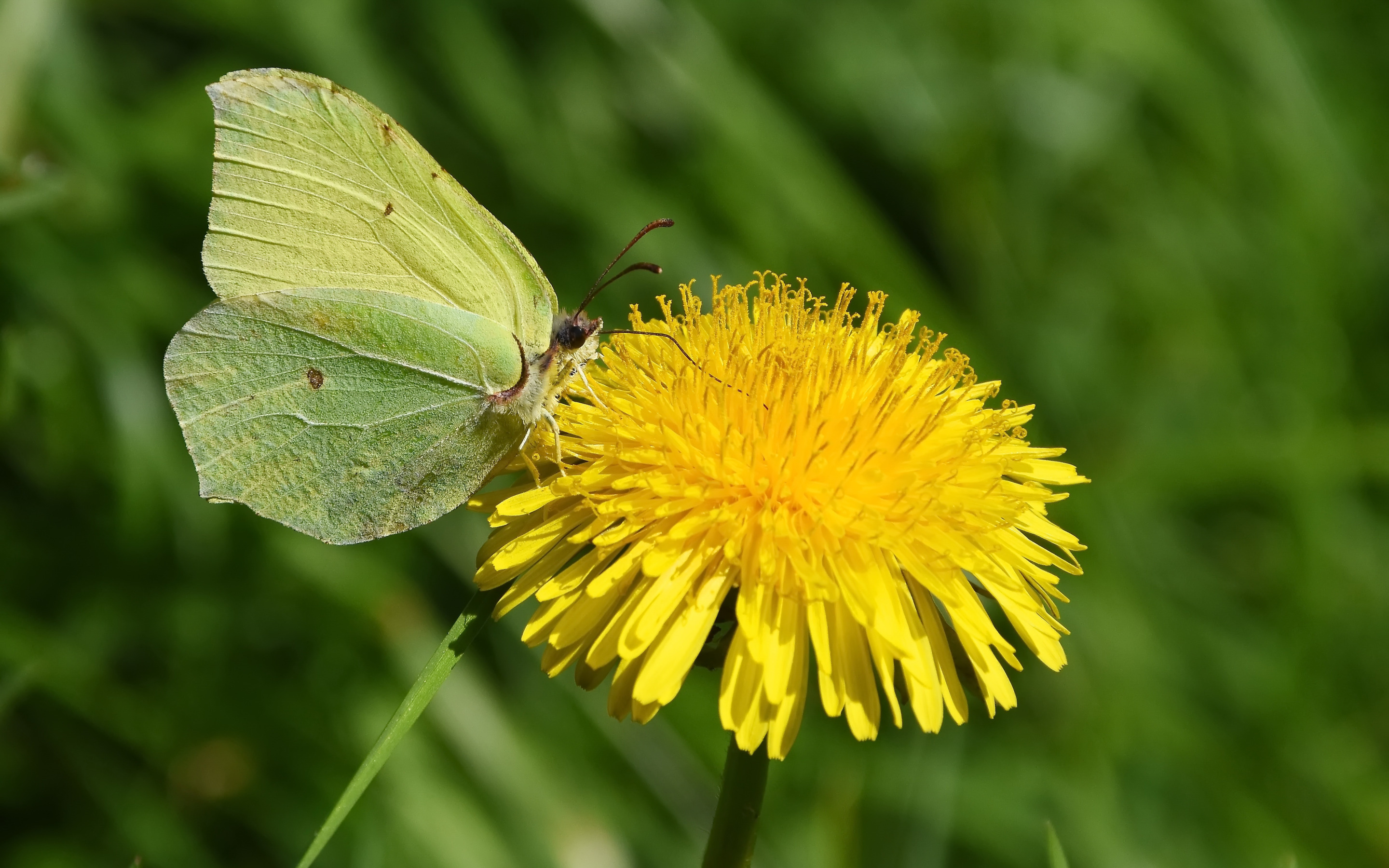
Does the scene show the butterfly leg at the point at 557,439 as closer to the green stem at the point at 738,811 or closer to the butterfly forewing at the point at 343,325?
the butterfly forewing at the point at 343,325

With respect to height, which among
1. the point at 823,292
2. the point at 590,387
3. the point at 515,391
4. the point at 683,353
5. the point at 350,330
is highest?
the point at 823,292

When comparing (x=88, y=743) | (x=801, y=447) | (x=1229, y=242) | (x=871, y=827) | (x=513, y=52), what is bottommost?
(x=88, y=743)

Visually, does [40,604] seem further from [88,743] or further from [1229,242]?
[1229,242]

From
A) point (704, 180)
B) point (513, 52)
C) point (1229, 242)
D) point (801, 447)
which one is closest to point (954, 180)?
point (704, 180)

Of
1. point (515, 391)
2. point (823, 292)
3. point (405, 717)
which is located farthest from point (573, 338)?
point (823, 292)

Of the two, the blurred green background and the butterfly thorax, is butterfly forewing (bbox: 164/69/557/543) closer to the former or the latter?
the butterfly thorax

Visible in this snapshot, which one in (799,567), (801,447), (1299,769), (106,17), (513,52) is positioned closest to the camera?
(799,567)

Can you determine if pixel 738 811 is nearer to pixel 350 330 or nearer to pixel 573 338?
pixel 573 338
